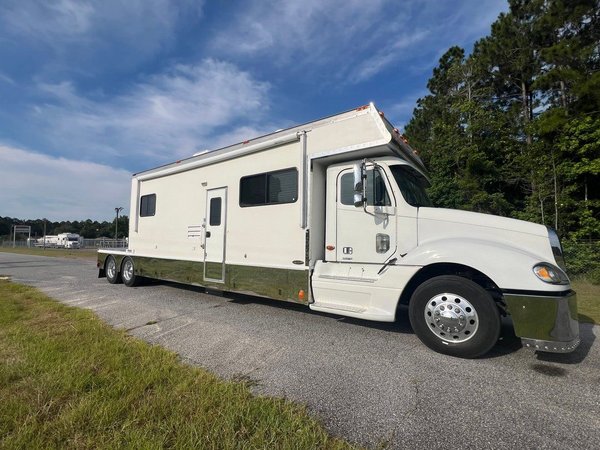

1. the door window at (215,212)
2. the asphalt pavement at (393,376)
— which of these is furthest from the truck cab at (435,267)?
the door window at (215,212)

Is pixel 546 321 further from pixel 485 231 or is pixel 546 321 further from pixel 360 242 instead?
pixel 360 242

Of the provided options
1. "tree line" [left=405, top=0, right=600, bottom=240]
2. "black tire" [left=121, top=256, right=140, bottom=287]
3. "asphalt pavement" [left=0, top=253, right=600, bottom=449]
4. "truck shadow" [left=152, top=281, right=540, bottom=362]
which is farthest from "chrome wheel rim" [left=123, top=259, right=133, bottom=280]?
"tree line" [left=405, top=0, right=600, bottom=240]

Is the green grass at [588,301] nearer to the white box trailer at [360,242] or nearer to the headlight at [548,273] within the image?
the white box trailer at [360,242]

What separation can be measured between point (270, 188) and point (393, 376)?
3.59 metres

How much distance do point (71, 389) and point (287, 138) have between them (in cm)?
433

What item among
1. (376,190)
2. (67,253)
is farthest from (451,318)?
(67,253)

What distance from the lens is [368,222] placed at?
508 centimetres

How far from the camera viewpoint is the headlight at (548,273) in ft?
11.9

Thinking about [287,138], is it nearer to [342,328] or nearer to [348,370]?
[342,328]

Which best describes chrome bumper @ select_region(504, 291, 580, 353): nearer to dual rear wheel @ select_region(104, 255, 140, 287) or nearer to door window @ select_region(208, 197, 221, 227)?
door window @ select_region(208, 197, 221, 227)

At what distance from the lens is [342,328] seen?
5160 millimetres

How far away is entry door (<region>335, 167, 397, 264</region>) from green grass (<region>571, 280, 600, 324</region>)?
370cm

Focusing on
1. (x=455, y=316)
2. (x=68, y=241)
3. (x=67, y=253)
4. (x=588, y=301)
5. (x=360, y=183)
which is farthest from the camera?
(x=68, y=241)

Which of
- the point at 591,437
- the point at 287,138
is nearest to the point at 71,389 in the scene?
the point at 591,437
